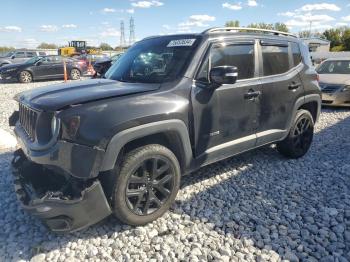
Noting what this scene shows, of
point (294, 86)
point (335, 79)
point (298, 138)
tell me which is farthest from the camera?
point (335, 79)

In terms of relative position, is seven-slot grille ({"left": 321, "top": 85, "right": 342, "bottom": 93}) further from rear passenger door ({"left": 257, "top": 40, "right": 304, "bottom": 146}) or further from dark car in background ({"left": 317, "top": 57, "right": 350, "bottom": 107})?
rear passenger door ({"left": 257, "top": 40, "right": 304, "bottom": 146})

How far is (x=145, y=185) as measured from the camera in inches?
133

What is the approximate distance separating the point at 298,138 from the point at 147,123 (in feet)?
10.3

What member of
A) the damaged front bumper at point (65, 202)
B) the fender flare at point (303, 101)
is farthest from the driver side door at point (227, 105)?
the damaged front bumper at point (65, 202)

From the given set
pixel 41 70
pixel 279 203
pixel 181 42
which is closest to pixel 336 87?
pixel 279 203

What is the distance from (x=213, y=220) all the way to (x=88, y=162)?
1.52m

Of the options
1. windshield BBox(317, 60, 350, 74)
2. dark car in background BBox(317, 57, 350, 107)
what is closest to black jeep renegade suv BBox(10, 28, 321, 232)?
dark car in background BBox(317, 57, 350, 107)

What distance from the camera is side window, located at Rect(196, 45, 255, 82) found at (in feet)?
12.5

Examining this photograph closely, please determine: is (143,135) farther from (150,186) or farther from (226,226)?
(226,226)

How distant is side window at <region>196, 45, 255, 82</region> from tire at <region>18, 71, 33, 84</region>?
15.8 m

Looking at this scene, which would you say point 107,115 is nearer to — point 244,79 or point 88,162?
point 88,162

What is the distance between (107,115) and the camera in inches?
117

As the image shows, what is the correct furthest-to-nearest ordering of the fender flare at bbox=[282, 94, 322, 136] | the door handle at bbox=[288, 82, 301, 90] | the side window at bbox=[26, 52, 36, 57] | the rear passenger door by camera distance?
the side window at bbox=[26, 52, 36, 57]
the fender flare at bbox=[282, 94, 322, 136]
the door handle at bbox=[288, 82, 301, 90]
the rear passenger door

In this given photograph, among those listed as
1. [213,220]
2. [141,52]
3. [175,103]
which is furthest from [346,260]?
[141,52]
